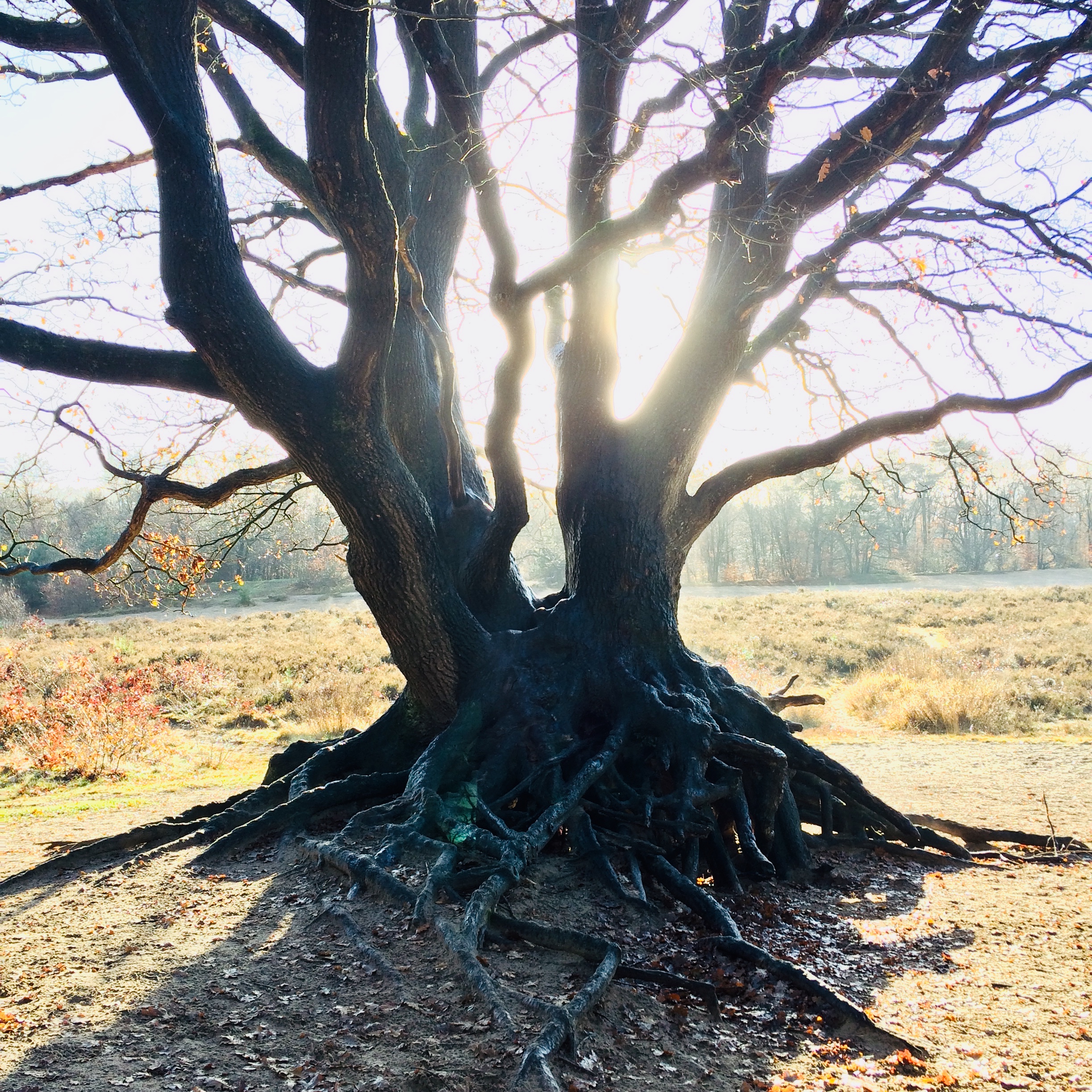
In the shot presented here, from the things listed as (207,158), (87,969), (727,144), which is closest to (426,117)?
(207,158)

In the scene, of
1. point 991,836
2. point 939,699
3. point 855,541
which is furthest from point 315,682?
point 855,541

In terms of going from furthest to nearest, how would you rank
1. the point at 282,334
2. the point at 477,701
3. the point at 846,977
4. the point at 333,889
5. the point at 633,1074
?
the point at 477,701, the point at 282,334, the point at 333,889, the point at 846,977, the point at 633,1074

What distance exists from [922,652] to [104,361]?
21718 mm

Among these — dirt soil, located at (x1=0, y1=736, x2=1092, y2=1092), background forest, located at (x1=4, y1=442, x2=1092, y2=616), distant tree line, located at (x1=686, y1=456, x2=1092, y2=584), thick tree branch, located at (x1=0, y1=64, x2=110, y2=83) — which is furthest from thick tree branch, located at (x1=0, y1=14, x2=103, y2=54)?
distant tree line, located at (x1=686, y1=456, x2=1092, y2=584)

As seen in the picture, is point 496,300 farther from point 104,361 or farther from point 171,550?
point 171,550

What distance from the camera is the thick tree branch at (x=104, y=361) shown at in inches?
184

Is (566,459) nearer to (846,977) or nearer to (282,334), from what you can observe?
(282,334)

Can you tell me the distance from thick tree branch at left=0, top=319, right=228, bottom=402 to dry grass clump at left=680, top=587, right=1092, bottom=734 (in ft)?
42.0

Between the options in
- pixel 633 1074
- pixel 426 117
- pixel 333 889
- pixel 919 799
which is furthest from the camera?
pixel 919 799

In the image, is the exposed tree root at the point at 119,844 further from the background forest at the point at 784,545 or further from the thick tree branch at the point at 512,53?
the background forest at the point at 784,545

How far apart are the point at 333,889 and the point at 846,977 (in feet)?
9.10

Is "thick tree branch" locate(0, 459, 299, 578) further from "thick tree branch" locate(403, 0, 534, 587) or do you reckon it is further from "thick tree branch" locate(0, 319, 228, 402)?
"thick tree branch" locate(403, 0, 534, 587)

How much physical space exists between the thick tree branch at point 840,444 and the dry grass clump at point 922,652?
9.14 meters

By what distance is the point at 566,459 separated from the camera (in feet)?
22.1
